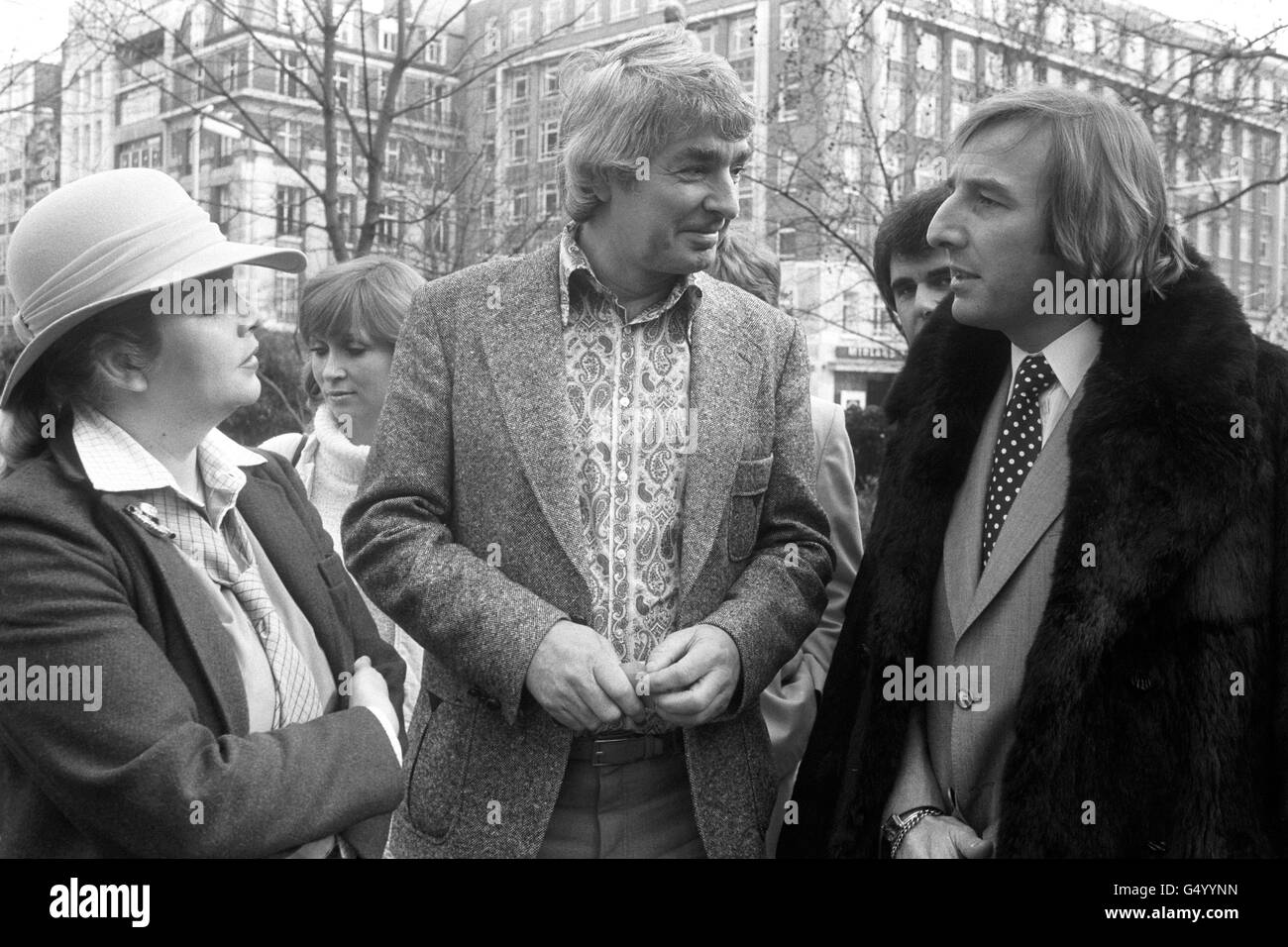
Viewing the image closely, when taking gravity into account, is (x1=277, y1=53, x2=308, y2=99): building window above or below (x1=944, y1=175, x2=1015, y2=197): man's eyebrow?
above

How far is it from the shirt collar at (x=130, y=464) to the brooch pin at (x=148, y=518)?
29 mm

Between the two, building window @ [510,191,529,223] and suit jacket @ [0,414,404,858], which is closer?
suit jacket @ [0,414,404,858]

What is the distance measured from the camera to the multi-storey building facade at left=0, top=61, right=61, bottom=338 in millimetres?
9656

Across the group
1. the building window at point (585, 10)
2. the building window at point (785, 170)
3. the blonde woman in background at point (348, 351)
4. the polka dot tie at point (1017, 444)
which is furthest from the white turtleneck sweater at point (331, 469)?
the building window at point (585, 10)

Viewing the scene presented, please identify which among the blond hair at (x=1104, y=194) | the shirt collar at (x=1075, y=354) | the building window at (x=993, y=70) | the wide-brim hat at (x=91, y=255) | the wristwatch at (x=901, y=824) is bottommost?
the wristwatch at (x=901, y=824)

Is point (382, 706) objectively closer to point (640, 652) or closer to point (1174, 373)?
point (640, 652)

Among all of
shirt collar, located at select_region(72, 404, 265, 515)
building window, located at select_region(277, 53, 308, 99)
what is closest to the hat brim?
shirt collar, located at select_region(72, 404, 265, 515)

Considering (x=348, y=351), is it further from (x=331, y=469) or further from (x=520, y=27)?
(x=520, y=27)

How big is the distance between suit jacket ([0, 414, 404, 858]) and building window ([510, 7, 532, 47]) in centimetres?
821

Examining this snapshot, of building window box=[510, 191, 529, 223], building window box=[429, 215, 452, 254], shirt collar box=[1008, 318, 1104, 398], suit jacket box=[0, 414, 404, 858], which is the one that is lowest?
suit jacket box=[0, 414, 404, 858]

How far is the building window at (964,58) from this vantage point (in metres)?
9.51

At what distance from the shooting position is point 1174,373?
2529 millimetres

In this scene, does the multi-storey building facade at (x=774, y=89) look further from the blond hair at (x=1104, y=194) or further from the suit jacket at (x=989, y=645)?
the suit jacket at (x=989, y=645)

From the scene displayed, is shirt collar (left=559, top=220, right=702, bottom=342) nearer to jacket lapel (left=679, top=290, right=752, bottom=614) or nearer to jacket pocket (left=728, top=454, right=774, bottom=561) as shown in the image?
jacket lapel (left=679, top=290, right=752, bottom=614)
